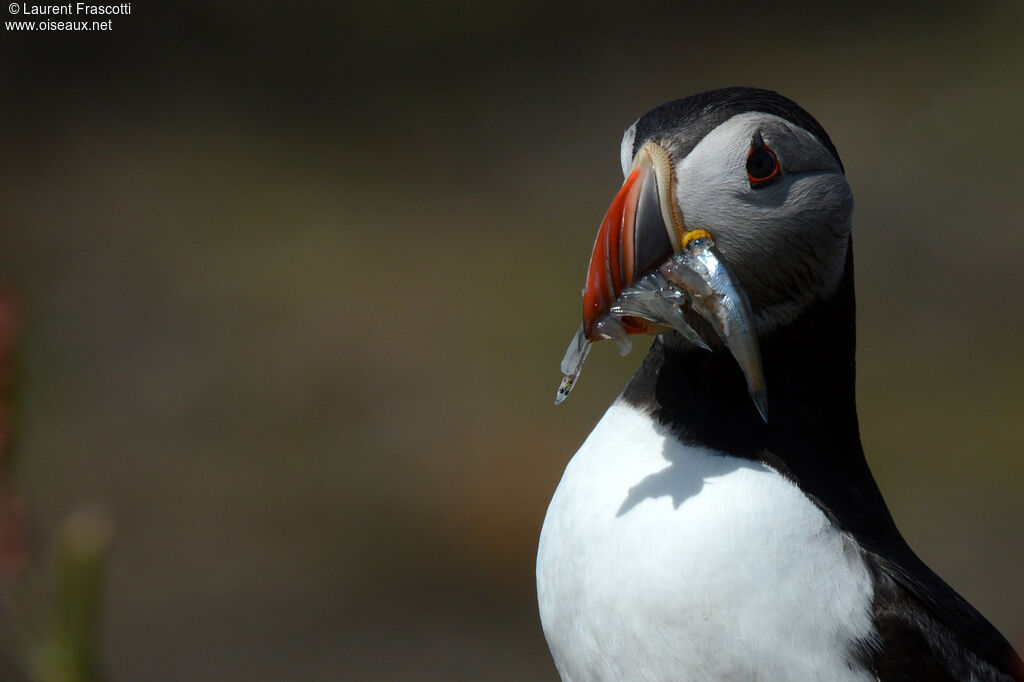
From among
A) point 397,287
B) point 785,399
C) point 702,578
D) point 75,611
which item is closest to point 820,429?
point 785,399

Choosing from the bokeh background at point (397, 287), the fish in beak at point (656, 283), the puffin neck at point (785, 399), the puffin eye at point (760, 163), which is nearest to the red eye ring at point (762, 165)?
the puffin eye at point (760, 163)

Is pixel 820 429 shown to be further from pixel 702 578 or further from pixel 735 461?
pixel 702 578

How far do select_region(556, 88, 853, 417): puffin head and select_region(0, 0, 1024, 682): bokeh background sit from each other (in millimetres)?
3603

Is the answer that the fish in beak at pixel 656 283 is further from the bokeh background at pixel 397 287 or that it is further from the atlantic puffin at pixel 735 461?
the bokeh background at pixel 397 287

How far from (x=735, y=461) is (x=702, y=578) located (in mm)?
230

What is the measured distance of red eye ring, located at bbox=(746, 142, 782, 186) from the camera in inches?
81.3

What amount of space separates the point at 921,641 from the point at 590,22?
8.91 m

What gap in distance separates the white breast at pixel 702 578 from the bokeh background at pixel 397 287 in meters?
3.44

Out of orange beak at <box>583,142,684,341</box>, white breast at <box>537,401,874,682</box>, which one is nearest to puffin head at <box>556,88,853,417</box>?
orange beak at <box>583,142,684,341</box>

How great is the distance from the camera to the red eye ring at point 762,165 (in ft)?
6.77

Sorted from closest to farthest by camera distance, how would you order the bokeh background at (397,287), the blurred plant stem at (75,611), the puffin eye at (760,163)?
the blurred plant stem at (75,611) → the puffin eye at (760,163) → the bokeh background at (397,287)

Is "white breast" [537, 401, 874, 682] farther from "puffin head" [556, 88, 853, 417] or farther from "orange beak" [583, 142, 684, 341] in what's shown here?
"orange beak" [583, 142, 684, 341]

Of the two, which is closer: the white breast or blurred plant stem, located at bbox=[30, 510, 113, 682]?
blurred plant stem, located at bbox=[30, 510, 113, 682]

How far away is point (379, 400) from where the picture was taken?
25.8 feet
